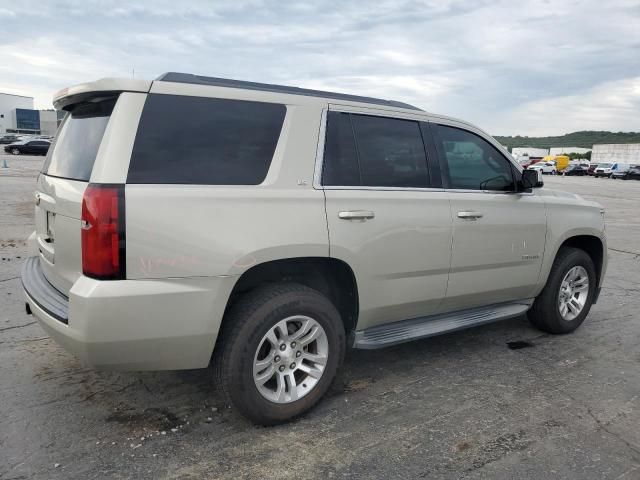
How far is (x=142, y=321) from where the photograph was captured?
268 centimetres

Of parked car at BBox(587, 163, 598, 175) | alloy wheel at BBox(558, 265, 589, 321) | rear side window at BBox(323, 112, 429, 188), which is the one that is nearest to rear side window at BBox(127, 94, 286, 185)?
rear side window at BBox(323, 112, 429, 188)

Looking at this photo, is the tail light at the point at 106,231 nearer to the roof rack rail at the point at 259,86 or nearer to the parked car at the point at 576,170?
the roof rack rail at the point at 259,86

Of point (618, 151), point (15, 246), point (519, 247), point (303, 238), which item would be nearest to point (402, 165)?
point (303, 238)

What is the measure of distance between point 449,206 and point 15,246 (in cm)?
663

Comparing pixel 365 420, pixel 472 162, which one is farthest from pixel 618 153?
pixel 365 420

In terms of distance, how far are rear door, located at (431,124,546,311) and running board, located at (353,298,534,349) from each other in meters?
0.07

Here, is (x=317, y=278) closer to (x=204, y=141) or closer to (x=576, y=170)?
(x=204, y=141)

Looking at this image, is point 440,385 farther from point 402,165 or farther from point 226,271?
point 226,271

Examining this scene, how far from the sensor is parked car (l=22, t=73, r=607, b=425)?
2678mm

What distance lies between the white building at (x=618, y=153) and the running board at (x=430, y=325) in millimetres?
90250

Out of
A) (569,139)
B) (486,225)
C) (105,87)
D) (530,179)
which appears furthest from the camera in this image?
(569,139)

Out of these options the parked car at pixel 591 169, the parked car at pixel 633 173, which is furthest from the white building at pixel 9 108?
the parked car at pixel 633 173

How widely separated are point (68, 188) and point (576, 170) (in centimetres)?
6256

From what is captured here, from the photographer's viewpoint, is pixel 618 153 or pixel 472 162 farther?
pixel 618 153
